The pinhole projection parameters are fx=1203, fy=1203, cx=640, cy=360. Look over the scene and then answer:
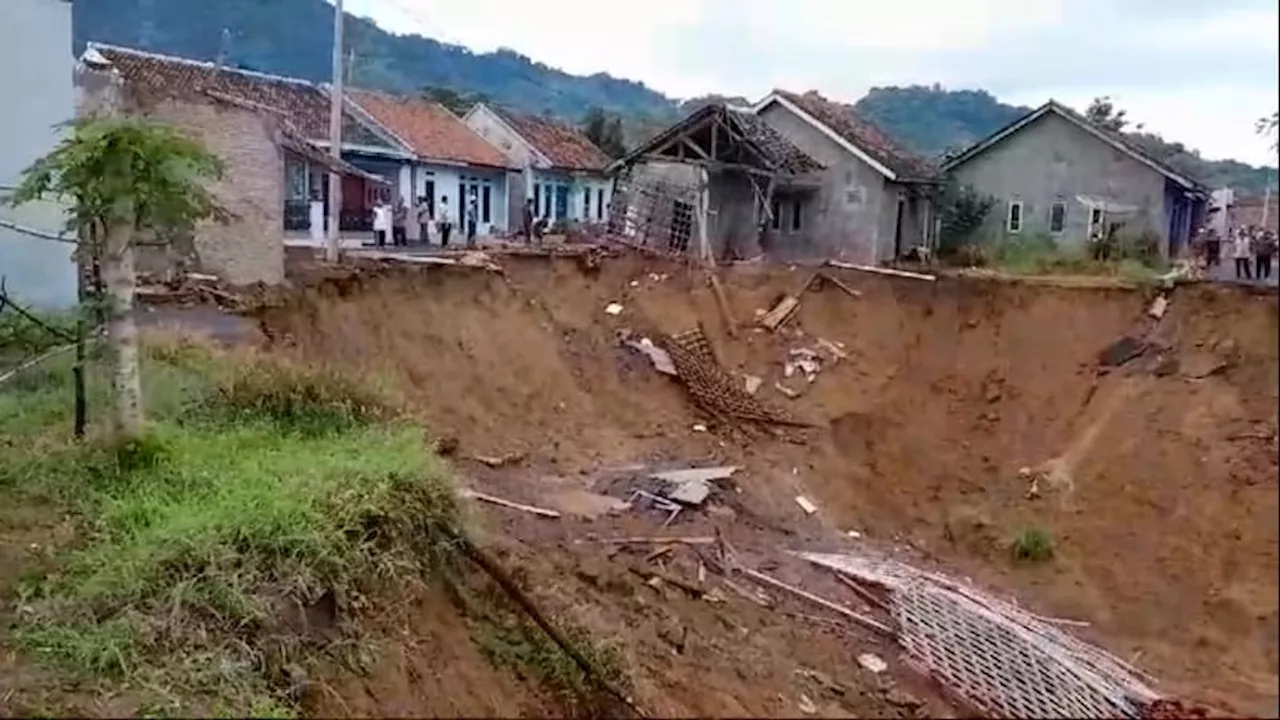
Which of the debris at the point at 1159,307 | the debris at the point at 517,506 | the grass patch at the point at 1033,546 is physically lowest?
the debris at the point at 517,506

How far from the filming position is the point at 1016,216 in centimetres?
152

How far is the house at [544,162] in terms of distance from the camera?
52.5ft

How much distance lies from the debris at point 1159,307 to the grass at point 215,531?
5.27ft

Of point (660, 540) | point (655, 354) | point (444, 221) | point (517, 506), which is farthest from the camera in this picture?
point (444, 221)

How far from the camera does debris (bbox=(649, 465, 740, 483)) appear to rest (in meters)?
6.18

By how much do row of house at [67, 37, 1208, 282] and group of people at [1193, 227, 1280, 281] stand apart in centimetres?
8

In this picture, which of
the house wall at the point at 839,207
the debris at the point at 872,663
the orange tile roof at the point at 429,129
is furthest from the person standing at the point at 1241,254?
the orange tile roof at the point at 429,129

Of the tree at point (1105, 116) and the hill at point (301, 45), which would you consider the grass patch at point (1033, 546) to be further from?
the hill at point (301, 45)

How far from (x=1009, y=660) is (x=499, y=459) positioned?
5.12 meters

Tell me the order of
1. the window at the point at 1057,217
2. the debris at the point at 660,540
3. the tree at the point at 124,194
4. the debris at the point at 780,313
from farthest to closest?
the debris at the point at 780,313
the debris at the point at 660,540
the tree at the point at 124,194
the window at the point at 1057,217

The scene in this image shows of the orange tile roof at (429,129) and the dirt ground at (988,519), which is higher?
the orange tile roof at (429,129)

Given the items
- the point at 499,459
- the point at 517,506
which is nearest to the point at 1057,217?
the point at 517,506

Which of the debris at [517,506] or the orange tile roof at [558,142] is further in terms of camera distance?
the orange tile roof at [558,142]

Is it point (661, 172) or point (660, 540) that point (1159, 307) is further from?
point (661, 172)
